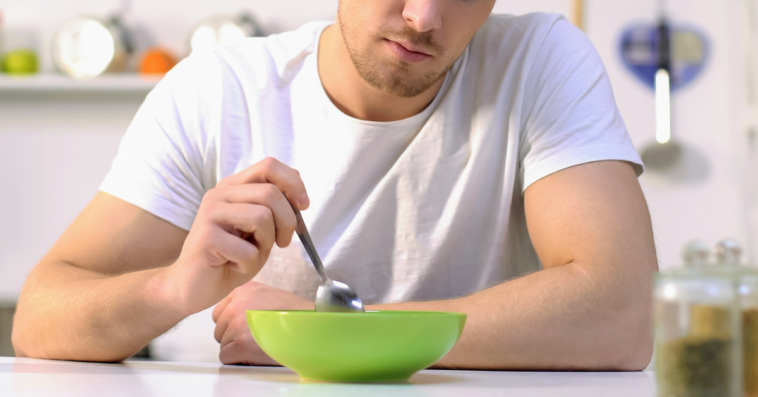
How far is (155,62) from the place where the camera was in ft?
8.29

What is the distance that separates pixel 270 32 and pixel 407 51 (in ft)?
5.61

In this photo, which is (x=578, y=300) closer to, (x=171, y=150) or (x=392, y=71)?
(x=392, y=71)

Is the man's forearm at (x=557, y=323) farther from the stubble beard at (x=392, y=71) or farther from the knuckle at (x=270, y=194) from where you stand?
the stubble beard at (x=392, y=71)

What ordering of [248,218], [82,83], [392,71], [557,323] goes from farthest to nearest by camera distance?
[82,83] → [392,71] → [557,323] → [248,218]

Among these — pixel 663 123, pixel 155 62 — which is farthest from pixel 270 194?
pixel 663 123

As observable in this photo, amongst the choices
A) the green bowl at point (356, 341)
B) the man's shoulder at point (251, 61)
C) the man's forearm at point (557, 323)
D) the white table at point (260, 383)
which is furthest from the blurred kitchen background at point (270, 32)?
the green bowl at point (356, 341)

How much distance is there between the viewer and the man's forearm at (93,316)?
0.90 m

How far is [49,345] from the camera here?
97 cm

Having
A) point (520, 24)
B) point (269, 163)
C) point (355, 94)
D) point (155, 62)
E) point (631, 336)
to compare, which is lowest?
point (631, 336)

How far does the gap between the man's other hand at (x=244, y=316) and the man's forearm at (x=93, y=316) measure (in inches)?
3.0

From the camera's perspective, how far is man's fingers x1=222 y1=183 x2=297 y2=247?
2.40ft

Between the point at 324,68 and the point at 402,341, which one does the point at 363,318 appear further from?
the point at 324,68

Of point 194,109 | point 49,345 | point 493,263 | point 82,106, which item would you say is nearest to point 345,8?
point 194,109

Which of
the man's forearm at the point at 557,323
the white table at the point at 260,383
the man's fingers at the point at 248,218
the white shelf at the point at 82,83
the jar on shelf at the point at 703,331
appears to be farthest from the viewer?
the white shelf at the point at 82,83
